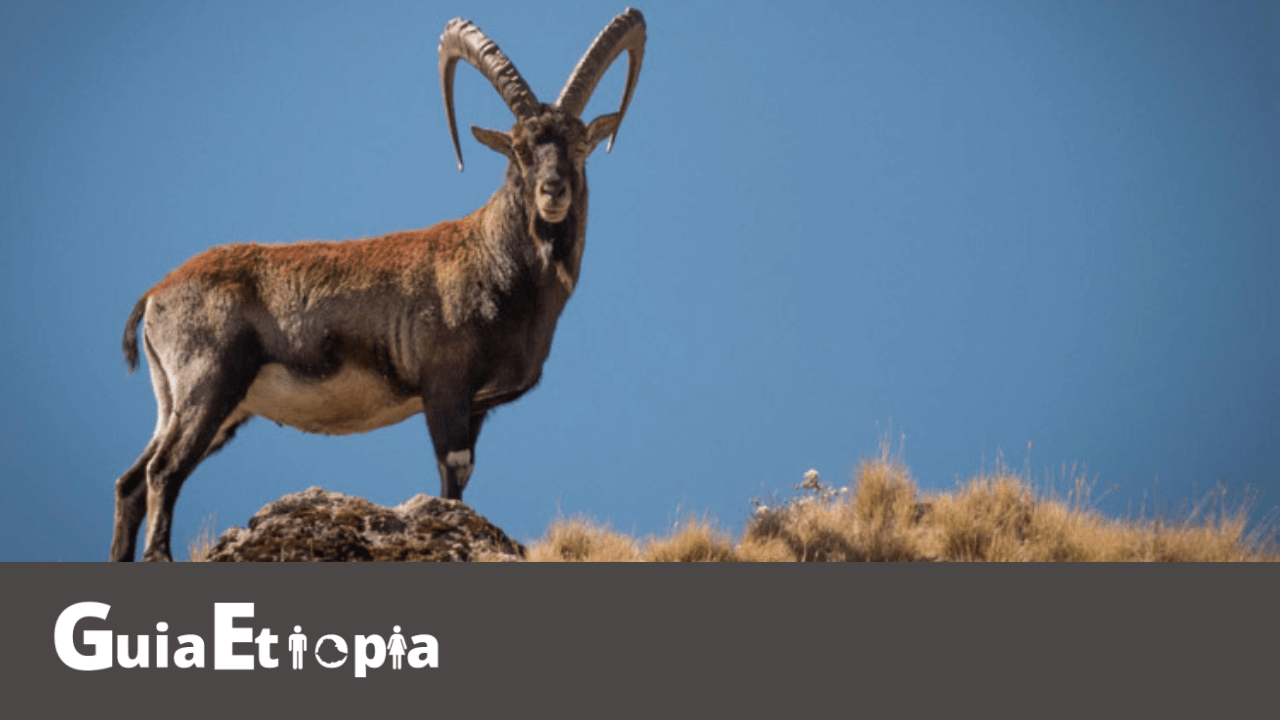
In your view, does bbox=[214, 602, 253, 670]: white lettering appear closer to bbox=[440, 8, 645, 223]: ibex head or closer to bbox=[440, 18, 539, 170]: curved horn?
bbox=[440, 8, 645, 223]: ibex head

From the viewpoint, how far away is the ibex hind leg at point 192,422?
487 inches

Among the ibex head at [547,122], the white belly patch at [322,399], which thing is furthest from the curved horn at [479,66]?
the white belly patch at [322,399]

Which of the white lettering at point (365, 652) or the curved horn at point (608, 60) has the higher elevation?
the curved horn at point (608, 60)

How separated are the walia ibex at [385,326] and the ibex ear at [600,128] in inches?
0.5

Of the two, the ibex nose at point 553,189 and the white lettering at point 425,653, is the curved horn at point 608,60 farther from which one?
the white lettering at point 425,653

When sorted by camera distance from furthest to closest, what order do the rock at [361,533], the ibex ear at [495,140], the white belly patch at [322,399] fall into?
1. the ibex ear at [495,140]
2. the white belly patch at [322,399]
3. the rock at [361,533]

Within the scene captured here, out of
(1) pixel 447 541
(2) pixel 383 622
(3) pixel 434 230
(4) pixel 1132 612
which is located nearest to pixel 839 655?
(4) pixel 1132 612

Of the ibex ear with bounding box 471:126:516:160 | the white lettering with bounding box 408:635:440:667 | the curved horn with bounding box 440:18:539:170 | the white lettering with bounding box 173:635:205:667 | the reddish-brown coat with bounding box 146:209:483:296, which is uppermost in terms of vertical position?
the curved horn with bounding box 440:18:539:170

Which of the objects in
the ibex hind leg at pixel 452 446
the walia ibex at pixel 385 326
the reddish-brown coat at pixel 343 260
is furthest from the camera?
the reddish-brown coat at pixel 343 260

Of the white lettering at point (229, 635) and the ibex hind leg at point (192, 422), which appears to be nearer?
the white lettering at point (229, 635)

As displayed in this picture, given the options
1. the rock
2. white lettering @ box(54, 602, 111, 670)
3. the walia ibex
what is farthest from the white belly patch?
white lettering @ box(54, 602, 111, 670)

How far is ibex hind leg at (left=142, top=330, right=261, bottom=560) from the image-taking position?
12359mm

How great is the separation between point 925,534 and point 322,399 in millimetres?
5432

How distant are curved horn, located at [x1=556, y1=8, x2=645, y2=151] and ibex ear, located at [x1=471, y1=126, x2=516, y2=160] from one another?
0.60 m
